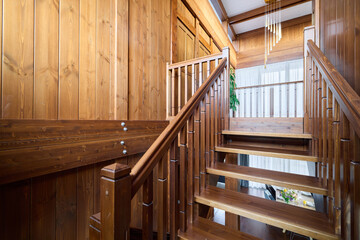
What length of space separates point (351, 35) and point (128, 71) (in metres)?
1.82

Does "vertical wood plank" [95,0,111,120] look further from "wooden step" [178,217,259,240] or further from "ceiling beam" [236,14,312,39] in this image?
"ceiling beam" [236,14,312,39]

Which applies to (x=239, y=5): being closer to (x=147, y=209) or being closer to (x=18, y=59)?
(x=18, y=59)

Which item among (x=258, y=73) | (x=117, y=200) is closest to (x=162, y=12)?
(x=117, y=200)

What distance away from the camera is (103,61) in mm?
1474

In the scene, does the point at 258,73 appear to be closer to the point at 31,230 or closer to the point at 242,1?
the point at 242,1

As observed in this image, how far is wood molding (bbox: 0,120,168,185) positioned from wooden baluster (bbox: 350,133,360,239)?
156 centimetres

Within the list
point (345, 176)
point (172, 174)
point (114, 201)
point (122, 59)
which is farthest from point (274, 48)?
point (114, 201)

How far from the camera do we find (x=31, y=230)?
106 cm

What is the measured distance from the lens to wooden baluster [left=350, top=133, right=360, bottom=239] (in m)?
0.69

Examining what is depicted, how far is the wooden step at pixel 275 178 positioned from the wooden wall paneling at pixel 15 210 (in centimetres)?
130

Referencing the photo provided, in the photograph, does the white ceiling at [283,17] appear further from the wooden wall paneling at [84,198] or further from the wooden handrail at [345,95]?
the wooden wall paneling at [84,198]

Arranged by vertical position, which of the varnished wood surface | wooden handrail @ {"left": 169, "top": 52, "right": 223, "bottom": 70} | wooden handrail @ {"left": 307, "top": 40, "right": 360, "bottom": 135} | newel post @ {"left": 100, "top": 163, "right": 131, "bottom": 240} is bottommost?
newel post @ {"left": 100, "top": 163, "right": 131, "bottom": 240}

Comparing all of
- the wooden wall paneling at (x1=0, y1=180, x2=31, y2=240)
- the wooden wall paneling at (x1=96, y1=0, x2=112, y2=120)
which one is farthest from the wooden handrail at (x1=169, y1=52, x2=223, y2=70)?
the wooden wall paneling at (x1=0, y1=180, x2=31, y2=240)

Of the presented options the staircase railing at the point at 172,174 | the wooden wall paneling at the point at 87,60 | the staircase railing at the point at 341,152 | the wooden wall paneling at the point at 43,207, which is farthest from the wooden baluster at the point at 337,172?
the wooden wall paneling at the point at 43,207
